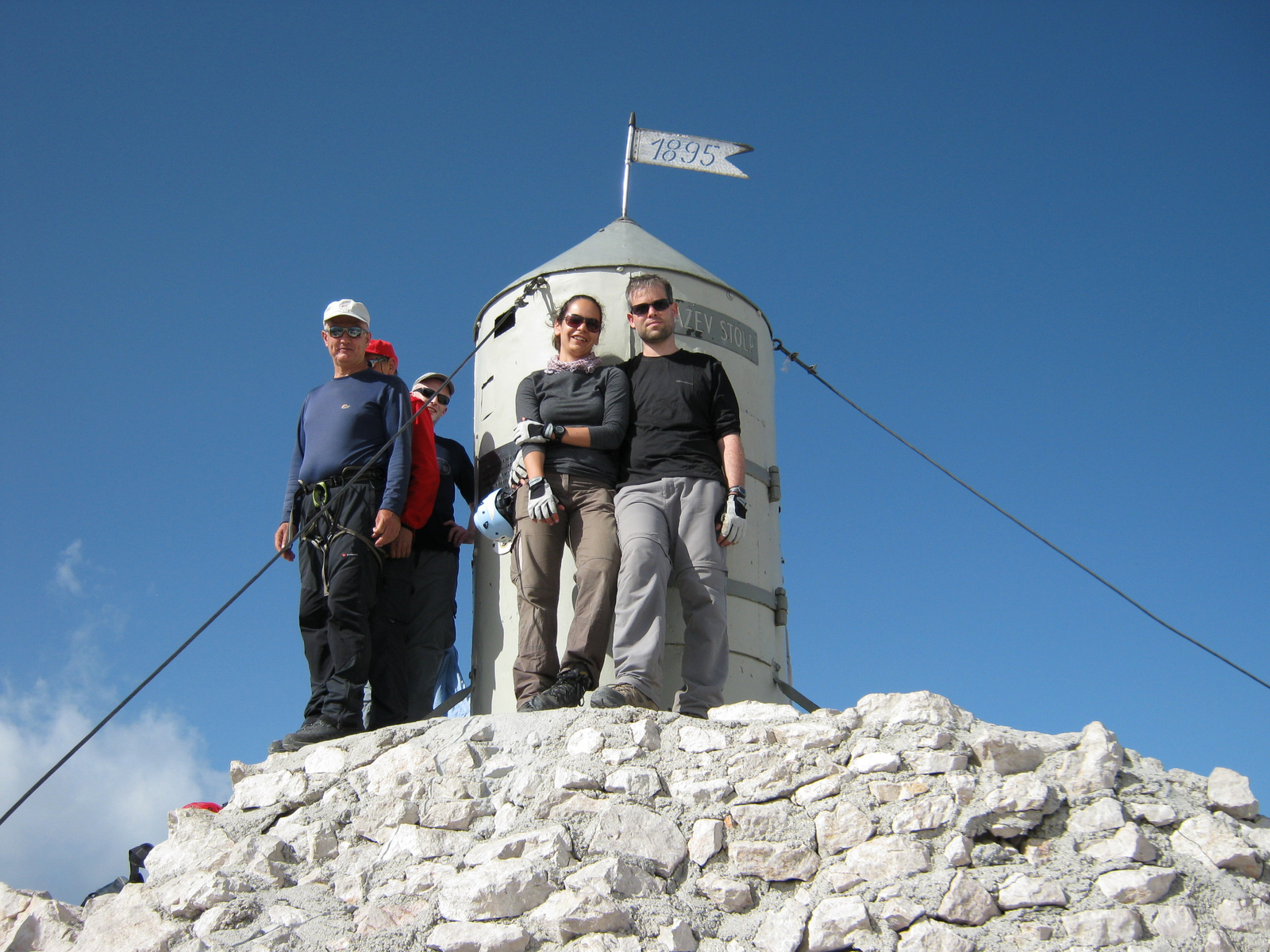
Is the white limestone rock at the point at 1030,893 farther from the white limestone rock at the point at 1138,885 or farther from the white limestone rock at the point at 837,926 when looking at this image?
the white limestone rock at the point at 837,926

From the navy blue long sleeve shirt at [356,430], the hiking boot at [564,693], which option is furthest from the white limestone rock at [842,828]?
the navy blue long sleeve shirt at [356,430]

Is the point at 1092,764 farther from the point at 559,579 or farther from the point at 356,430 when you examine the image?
the point at 356,430

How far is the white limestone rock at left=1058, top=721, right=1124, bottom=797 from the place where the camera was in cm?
381

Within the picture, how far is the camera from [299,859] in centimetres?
416

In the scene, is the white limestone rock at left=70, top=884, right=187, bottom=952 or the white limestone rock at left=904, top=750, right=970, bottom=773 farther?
the white limestone rock at left=904, top=750, right=970, bottom=773

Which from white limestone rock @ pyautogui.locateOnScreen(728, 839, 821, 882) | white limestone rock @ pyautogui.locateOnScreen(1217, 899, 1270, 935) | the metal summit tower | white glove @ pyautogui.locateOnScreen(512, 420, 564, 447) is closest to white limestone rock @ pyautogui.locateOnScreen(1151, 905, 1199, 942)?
white limestone rock @ pyautogui.locateOnScreen(1217, 899, 1270, 935)

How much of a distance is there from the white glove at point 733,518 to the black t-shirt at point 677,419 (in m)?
0.16

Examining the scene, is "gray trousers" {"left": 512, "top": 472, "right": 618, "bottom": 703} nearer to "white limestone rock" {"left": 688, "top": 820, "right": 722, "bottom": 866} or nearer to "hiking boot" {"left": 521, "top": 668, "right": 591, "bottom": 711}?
"hiking boot" {"left": 521, "top": 668, "right": 591, "bottom": 711}

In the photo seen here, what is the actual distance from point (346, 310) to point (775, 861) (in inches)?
141

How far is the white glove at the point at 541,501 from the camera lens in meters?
5.19

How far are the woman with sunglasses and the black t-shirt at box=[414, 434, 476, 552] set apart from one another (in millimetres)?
544

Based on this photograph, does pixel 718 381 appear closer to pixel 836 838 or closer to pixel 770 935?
pixel 836 838

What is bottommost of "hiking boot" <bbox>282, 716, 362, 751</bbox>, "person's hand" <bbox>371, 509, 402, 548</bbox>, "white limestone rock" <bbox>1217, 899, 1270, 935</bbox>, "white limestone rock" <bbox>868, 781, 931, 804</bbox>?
"white limestone rock" <bbox>1217, 899, 1270, 935</bbox>

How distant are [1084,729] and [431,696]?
131 inches
